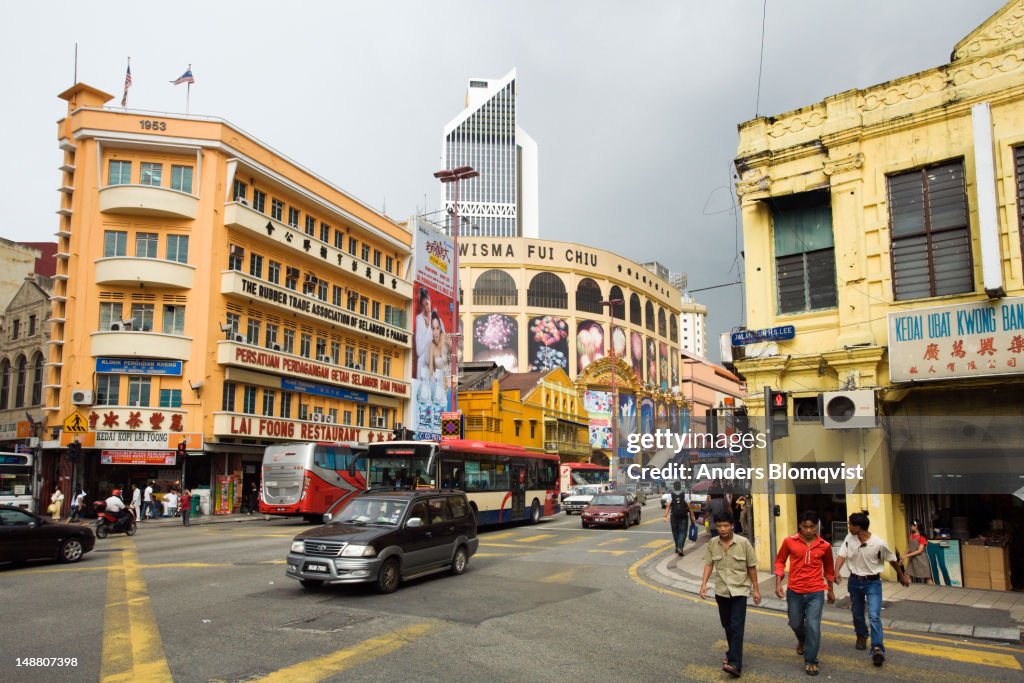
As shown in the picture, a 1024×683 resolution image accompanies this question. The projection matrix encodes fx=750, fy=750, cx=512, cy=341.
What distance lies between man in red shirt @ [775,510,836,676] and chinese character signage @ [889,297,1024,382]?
22.5ft

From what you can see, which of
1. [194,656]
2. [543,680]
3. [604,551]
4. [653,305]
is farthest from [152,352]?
[653,305]

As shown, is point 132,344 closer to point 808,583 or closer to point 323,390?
point 323,390

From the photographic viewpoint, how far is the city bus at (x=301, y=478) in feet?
94.9

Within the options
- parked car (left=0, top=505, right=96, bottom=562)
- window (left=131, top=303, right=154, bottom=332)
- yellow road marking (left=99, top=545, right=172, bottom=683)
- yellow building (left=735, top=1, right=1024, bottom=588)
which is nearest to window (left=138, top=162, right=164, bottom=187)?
window (left=131, top=303, right=154, bottom=332)

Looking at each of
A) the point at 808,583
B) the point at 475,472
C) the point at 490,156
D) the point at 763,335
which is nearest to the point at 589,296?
the point at 475,472

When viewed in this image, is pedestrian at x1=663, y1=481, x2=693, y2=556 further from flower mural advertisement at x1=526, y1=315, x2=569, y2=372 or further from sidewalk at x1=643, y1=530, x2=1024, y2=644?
flower mural advertisement at x1=526, y1=315, x2=569, y2=372

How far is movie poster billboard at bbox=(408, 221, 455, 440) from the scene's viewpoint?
173 feet

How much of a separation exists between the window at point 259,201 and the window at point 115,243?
6.87 meters

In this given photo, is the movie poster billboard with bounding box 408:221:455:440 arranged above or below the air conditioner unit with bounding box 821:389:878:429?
above

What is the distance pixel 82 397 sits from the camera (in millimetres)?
32875

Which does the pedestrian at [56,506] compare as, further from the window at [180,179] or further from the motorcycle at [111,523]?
the window at [180,179]

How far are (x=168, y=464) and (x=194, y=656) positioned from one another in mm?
28319

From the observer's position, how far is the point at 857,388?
14.9 m

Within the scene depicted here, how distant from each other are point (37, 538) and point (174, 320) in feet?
71.6
